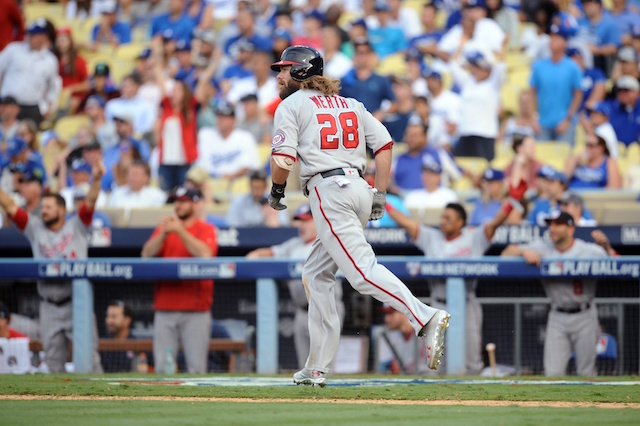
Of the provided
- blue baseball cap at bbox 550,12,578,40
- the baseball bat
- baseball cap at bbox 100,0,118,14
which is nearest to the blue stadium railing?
the baseball bat

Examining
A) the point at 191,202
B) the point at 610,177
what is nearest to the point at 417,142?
the point at 610,177

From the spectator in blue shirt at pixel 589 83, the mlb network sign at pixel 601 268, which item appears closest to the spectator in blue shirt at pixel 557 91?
the spectator in blue shirt at pixel 589 83

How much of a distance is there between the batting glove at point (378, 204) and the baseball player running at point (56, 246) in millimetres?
3113

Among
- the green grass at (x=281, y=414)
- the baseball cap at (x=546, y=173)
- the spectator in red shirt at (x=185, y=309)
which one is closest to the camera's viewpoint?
the green grass at (x=281, y=414)

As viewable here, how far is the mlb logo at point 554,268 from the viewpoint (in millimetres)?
8070

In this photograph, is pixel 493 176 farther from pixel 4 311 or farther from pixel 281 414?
pixel 281 414

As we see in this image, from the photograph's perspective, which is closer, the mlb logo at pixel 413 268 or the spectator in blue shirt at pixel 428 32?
the mlb logo at pixel 413 268

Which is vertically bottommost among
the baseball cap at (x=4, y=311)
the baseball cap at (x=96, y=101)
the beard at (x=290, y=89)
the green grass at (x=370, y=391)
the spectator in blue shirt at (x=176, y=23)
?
the green grass at (x=370, y=391)

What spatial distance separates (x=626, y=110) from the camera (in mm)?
11602

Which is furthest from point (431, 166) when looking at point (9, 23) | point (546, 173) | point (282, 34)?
point (9, 23)

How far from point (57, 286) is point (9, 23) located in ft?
24.4

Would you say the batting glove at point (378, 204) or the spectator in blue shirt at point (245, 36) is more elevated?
the spectator in blue shirt at point (245, 36)

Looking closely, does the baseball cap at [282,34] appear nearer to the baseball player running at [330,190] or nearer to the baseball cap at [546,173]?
the baseball cap at [546,173]

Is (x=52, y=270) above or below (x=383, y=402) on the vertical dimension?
above
